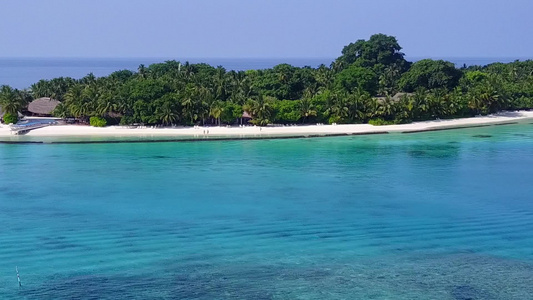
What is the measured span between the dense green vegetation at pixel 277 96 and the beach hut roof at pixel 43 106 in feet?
4.91

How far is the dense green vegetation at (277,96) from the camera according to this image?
56531mm

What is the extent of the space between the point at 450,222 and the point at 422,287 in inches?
314

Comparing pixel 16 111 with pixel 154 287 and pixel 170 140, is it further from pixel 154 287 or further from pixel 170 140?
pixel 154 287

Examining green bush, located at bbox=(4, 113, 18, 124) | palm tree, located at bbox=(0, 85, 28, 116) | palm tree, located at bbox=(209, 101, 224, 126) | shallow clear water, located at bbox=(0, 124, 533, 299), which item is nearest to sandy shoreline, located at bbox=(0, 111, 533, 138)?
green bush, located at bbox=(4, 113, 18, 124)

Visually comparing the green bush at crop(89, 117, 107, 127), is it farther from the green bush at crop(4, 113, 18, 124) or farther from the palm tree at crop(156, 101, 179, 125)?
the green bush at crop(4, 113, 18, 124)

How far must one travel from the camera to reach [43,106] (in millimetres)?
64500

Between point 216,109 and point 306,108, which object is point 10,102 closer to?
point 216,109

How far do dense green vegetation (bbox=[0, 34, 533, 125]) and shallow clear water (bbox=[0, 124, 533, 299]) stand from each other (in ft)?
37.1

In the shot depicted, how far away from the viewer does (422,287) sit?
19625 mm

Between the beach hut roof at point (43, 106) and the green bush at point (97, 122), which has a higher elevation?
the beach hut roof at point (43, 106)

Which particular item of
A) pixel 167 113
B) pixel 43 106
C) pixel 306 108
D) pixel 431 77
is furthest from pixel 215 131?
pixel 431 77

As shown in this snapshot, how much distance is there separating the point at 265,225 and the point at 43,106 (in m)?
→ 45.4

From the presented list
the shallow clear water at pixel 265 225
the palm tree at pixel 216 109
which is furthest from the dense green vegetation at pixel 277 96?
the shallow clear water at pixel 265 225

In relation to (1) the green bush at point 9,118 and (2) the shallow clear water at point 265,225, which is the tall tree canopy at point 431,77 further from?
(1) the green bush at point 9,118
